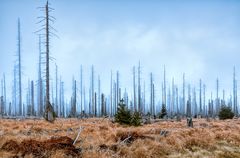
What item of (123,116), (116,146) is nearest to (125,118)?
(123,116)

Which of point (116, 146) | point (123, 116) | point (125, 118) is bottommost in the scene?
point (125, 118)

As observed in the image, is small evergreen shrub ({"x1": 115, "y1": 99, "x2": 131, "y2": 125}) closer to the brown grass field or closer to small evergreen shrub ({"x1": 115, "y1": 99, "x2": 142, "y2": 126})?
small evergreen shrub ({"x1": 115, "y1": 99, "x2": 142, "y2": 126})

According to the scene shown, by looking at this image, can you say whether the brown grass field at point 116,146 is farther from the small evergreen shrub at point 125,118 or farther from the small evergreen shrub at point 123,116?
the small evergreen shrub at point 123,116

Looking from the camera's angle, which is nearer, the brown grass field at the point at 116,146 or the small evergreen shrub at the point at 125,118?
the brown grass field at the point at 116,146

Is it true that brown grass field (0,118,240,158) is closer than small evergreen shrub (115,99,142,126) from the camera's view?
Yes

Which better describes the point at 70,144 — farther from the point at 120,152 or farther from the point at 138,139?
the point at 138,139

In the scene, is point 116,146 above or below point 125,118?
above

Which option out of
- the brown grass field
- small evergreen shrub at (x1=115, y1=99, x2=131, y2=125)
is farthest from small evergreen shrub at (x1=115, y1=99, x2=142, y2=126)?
the brown grass field

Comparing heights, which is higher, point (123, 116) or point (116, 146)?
point (116, 146)

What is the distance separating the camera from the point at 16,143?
9.87 meters

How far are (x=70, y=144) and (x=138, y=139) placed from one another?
282 cm

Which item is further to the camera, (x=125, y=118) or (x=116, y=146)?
(x=125, y=118)

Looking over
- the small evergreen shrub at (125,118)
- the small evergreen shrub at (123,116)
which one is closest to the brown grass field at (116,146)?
the small evergreen shrub at (125,118)

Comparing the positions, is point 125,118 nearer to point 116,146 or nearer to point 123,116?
point 123,116
